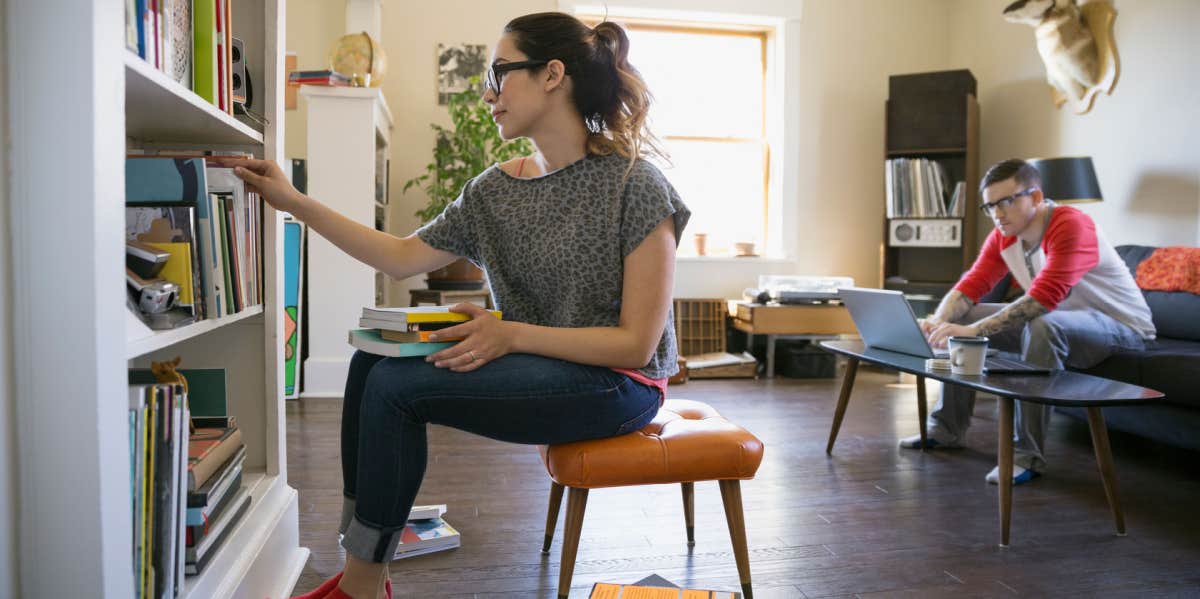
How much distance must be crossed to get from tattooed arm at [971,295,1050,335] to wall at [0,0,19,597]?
2528 mm

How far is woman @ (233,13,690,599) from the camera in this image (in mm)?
1220

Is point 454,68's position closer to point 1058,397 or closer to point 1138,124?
point 1138,124

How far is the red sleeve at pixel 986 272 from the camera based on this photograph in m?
2.93

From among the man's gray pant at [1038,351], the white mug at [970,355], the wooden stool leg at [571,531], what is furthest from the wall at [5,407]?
the man's gray pant at [1038,351]

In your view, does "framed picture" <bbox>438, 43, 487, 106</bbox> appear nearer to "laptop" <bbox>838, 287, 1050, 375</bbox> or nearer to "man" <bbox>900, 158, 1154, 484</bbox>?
"laptop" <bbox>838, 287, 1050, 375</bbox>

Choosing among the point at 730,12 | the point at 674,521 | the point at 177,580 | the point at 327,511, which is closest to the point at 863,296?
the point at 674,521

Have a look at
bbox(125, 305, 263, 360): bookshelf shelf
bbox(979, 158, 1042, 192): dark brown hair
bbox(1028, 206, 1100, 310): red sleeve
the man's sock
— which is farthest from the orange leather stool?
bbox(979, 158, 1042, 192): dark brown hair

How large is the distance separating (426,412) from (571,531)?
438 mm

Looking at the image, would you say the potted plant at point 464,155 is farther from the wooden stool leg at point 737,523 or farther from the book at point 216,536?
the wooden stool leg at point 737,523

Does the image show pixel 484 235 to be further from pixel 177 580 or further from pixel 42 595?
pixel 42 595

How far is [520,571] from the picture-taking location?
176cm

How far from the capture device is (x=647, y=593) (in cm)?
115

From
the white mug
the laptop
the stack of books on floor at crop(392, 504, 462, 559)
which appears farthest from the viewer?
the laptop

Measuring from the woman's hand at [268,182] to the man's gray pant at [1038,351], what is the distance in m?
2.15
